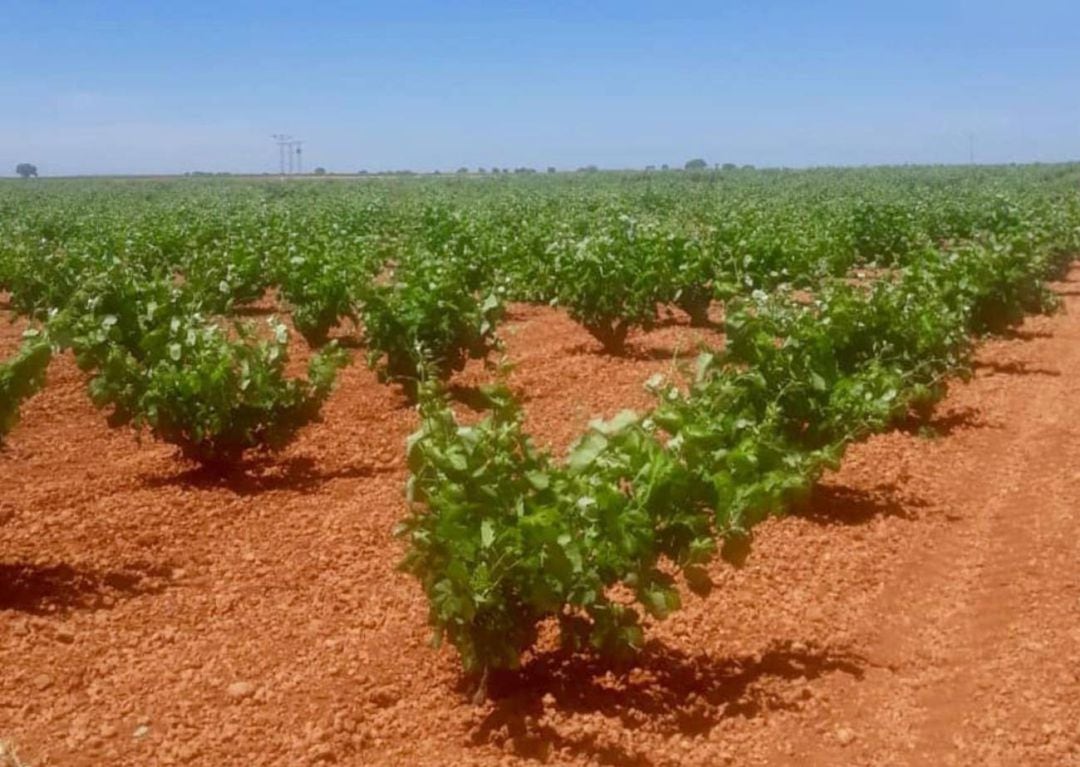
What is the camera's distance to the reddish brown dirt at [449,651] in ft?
17.3

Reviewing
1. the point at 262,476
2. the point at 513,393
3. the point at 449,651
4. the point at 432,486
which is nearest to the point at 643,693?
the point at 449,651

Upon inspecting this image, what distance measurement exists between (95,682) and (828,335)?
5.27 meters

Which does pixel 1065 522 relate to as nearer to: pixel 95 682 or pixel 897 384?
pixel 897 384

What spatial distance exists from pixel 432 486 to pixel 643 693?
136cm

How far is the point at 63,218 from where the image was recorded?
33.7 m

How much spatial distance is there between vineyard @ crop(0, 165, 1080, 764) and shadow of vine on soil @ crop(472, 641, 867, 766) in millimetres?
22

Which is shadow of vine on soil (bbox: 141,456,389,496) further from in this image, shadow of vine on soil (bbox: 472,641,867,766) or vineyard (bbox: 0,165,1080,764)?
shadow of vine on soil (bbox: 472,641,867,766)

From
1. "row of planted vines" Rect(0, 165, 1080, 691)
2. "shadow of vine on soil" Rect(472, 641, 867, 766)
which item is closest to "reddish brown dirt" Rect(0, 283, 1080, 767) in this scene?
"shadow of vine on soil" Rect(472, 641, 867, 766)

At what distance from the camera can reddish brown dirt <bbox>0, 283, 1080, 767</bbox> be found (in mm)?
5281

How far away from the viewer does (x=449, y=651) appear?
6.11 meters

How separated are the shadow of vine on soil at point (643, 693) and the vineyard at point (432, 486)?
0.07 feet

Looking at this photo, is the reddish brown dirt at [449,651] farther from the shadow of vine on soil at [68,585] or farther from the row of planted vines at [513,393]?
the row of planted vines at [513,393]

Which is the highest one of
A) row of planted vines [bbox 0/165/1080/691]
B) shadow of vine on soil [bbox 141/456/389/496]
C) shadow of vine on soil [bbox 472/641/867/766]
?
row of planted vines [bbox 0/165/1080/691]

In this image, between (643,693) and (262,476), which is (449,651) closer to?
(643,693)
